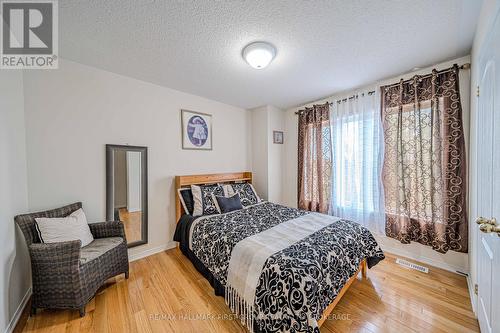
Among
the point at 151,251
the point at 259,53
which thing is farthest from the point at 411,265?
the point at 151,251

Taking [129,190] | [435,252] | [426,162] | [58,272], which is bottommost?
[435,252]

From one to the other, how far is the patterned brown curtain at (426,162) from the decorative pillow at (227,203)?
6.82 ft

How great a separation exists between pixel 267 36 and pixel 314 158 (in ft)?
7.29

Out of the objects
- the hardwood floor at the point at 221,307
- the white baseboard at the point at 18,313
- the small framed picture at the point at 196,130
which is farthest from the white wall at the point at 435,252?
the white baseboard at the point at 18,313

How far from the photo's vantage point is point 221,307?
166 cm

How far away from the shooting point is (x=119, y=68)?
218 cm

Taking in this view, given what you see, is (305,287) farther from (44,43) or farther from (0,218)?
(44,43)

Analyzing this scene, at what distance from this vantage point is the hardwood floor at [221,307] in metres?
1.44

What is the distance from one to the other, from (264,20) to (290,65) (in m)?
0.77

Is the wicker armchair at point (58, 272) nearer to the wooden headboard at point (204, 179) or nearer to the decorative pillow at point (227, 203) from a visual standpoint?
the wooden headboard at point (204, 179)

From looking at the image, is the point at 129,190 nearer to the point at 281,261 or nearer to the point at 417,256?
the point at 281,261

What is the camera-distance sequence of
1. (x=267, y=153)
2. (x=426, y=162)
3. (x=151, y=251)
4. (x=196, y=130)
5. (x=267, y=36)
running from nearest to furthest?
(x=267, y=36), (x=426, y=162), (x=151, y=251), (x=196, y=130), (x=267, y=153)

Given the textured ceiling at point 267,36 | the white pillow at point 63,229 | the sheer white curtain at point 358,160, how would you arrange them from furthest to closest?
the sheer white curtain at point 358,160 → the white pillow at point 63,229 → the textured ceiling at point 267,36

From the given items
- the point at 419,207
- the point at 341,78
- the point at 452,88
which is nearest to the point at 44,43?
the point at 341,78
